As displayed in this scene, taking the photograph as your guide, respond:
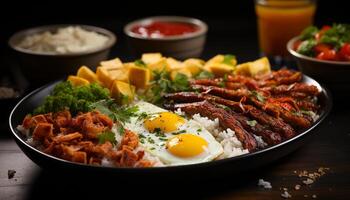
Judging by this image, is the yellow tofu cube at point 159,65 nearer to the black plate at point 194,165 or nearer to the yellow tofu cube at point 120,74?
the yellow tofu cube at point 120,74

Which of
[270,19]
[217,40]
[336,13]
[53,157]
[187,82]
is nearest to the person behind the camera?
[53,157]

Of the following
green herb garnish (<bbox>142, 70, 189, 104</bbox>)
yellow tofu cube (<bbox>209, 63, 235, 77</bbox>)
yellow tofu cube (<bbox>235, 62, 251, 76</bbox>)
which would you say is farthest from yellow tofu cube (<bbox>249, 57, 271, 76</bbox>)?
green herb garnish (<bbox>142, 70, 189, 104</bbox>)

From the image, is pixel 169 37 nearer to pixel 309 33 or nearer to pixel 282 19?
pixel 282 19

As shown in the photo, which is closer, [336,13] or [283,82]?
[283,82]

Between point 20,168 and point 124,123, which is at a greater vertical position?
point 124,123

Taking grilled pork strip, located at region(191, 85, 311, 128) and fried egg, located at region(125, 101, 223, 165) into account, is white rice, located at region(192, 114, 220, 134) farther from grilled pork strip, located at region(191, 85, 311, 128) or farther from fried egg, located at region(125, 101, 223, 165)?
grilled pork strip, located at region(191, 85, 311, 128)

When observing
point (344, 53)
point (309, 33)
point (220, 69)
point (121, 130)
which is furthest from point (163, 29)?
point (121, 130)

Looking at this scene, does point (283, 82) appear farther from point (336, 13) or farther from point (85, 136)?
point (336, 13)

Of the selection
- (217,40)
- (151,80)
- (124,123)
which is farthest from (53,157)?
(217,40)
